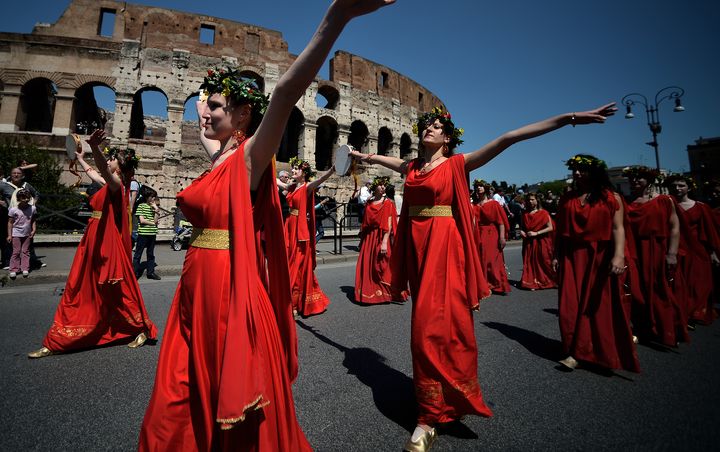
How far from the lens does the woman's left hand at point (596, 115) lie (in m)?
2.19

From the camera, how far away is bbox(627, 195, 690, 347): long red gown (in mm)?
4383

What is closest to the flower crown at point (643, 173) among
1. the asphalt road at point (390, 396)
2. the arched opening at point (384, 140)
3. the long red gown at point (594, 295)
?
the long red gown at point (594, 295)

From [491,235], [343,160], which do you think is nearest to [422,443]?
[343,160]

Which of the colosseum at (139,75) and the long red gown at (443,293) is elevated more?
the colosseum at (139,75)

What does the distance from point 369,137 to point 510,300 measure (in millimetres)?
20195

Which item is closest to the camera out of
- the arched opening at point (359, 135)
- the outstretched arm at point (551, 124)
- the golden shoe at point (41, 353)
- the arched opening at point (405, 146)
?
the outstretched arm at point (551, 124)

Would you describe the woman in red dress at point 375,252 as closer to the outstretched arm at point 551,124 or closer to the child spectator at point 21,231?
the outstretched arm at point 551,124

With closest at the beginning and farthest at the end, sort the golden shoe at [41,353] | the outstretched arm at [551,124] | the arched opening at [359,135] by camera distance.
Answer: the outstretched arm at [551,124] < the golden shoe at [41,353] < the arched opening at [359,135]

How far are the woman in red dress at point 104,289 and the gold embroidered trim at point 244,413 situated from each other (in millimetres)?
3078

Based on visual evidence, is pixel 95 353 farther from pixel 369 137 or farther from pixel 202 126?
pixel 369 137

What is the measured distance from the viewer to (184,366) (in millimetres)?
1624

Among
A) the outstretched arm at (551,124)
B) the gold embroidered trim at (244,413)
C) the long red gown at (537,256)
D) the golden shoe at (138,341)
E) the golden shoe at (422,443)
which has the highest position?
the outstretched arm at (551,124)

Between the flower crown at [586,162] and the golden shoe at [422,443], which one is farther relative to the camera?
the flower crown at [586,162]

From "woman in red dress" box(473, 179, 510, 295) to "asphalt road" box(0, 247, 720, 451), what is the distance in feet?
8.93
